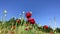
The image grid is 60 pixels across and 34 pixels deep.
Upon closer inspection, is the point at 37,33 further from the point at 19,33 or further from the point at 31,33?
the point at 19,33

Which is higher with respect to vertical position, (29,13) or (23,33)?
(29,13)

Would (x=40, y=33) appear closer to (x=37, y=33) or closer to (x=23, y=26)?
(x=37, y=33)

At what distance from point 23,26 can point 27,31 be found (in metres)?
0.18

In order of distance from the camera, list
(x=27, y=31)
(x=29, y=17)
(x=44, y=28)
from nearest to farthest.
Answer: (x=29, y=17) < (x=27, y=31) < (x=44, y=28)

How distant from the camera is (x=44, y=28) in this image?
4.94m

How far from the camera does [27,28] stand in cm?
447

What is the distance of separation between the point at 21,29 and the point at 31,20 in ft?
1.75

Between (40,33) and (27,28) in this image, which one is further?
(40,33)

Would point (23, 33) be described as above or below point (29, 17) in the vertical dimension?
below

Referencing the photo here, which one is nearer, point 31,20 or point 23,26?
point 31,20

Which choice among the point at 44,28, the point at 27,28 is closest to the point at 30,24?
the point at 27,28

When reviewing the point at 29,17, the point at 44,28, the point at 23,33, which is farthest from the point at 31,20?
the point at 44,28

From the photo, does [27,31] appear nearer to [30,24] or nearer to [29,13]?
[30,24]

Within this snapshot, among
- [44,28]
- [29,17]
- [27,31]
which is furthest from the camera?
[44,28]
